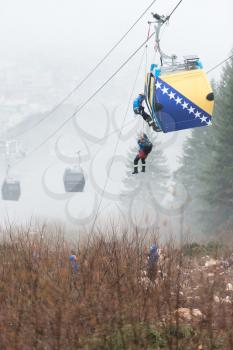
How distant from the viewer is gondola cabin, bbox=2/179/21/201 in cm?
3900

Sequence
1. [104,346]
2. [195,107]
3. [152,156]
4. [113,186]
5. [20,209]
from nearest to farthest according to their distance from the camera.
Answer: [104,346]
[195,107]
[152,156]
[20,209]
[113,186]

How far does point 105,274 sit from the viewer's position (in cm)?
702

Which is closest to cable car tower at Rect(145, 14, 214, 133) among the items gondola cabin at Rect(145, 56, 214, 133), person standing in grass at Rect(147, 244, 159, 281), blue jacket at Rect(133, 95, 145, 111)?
gondola cabin at Rect(145, 56, 214, 133)

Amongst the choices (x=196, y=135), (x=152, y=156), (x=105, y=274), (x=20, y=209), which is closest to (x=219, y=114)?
(x=196, y=135)

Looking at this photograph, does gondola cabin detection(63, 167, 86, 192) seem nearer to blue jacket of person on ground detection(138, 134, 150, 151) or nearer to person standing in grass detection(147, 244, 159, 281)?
blue jacket of person on ground detection(138, 134, 150, 151)

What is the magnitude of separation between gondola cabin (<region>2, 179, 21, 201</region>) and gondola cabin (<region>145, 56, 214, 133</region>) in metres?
30.6

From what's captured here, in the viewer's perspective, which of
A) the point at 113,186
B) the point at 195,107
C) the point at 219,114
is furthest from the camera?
the point at 113,186

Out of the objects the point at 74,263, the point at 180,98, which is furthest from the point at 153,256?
the point at 180,98

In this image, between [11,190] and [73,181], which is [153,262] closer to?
[73,181]

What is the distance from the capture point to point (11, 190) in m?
39.8

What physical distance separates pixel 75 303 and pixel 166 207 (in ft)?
190

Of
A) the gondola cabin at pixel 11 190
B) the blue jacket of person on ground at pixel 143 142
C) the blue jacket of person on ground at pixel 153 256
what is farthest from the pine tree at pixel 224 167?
the blue jacket of person on ground at pixel 153 256

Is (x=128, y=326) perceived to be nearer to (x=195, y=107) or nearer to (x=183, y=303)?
(x=183, y=303)

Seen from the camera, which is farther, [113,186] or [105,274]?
[113,186]
